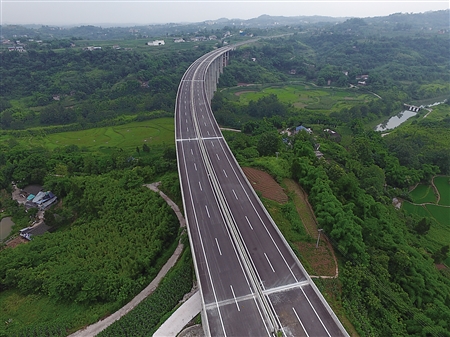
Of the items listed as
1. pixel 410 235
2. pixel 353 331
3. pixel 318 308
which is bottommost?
pixel 410 235

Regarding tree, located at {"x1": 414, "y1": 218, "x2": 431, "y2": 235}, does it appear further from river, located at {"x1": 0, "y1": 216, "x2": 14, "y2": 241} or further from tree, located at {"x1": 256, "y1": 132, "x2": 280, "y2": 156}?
river, located at {"x1": 0, "y1": 216, "x2": 14, "y2": 241}

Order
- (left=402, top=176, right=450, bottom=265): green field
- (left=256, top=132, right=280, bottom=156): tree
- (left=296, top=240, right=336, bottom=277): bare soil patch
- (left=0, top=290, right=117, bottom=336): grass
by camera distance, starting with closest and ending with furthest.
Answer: (left=0, top=290, right=117, bottom=336): grass → (left=296, top=240, right=336, bottom=277): bare soil patch → (left=402, top=176, right=450, bottom=265): green field → (left=256, top=132, right=280, bottom=156): tree

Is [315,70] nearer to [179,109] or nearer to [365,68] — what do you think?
[365,68]

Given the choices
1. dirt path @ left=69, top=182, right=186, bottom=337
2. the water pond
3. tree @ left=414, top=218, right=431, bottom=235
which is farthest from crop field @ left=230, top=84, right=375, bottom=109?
dirt path @ left=69, top=182, right=186, bottom=337

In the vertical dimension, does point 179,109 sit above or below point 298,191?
above

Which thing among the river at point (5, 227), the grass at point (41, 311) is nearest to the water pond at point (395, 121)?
the grass at point (41, 311)

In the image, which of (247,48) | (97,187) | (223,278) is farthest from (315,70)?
(223,278)

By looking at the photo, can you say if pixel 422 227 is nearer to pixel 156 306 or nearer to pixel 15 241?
pixel 156 306
